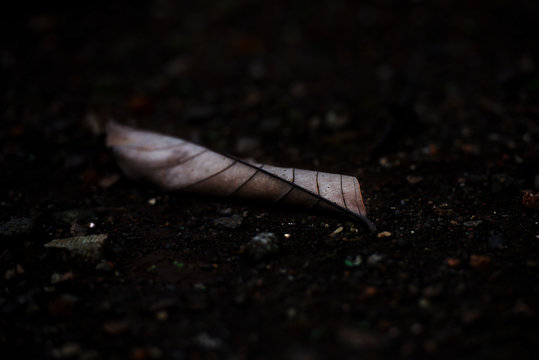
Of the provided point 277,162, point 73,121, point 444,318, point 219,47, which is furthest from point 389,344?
point 219,47

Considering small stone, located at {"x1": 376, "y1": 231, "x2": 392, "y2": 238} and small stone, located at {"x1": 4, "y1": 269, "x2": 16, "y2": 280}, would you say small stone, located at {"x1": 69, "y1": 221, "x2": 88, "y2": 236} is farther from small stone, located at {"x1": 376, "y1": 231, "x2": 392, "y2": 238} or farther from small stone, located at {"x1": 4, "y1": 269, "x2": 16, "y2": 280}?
small stone, located at {"x1": 376, "y1": 231, "x2": 392, "y2": 238}

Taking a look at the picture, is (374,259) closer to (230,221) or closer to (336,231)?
(336,231)

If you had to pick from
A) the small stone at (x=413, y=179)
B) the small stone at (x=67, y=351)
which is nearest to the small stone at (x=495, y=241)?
the small stone at (x=413, y=179)

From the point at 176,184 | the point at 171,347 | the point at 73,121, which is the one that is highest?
the point at 73,121

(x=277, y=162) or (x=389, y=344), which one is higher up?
(x=277, y=162)

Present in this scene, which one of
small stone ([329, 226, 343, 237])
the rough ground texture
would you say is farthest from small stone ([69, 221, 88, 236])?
small stone ([329, 226, 343, 237])

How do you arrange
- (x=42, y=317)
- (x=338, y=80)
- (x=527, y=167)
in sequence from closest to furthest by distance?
(x=42, y=317)
(x=527, y=167)
(x=338, y=80)

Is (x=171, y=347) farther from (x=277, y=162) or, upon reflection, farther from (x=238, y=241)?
(x=277, y=162)
